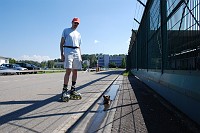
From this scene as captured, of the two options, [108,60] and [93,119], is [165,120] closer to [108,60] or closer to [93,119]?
[93,119]

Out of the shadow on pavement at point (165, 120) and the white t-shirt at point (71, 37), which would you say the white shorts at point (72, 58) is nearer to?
the white t-shirt at point (71, 37)

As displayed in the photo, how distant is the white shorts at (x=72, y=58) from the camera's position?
8.11 meters

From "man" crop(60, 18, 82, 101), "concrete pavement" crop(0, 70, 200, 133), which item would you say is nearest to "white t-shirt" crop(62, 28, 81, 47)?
"man" crop(60, 18, 82, 101)

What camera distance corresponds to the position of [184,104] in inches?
218

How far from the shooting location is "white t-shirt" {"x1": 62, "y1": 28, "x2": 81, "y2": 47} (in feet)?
27.2

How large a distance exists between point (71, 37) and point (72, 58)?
22.0 inches

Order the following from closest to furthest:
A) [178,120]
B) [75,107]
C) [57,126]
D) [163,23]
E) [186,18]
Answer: [57,126], [178,120], [186,18], [75,107], [163,23]

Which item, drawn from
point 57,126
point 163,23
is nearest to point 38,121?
point 57,126

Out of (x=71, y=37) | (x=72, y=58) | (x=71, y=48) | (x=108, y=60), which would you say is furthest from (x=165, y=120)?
(x=108, y=60)

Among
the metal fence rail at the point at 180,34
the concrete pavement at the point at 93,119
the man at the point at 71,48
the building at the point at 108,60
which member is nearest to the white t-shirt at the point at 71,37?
the man at the point at 71,48

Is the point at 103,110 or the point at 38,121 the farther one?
the point at 103,110

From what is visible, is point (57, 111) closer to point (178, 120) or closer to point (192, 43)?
point (178, 120)

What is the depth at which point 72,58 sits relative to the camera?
324 inches

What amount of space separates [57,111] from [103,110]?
38.5 inches
